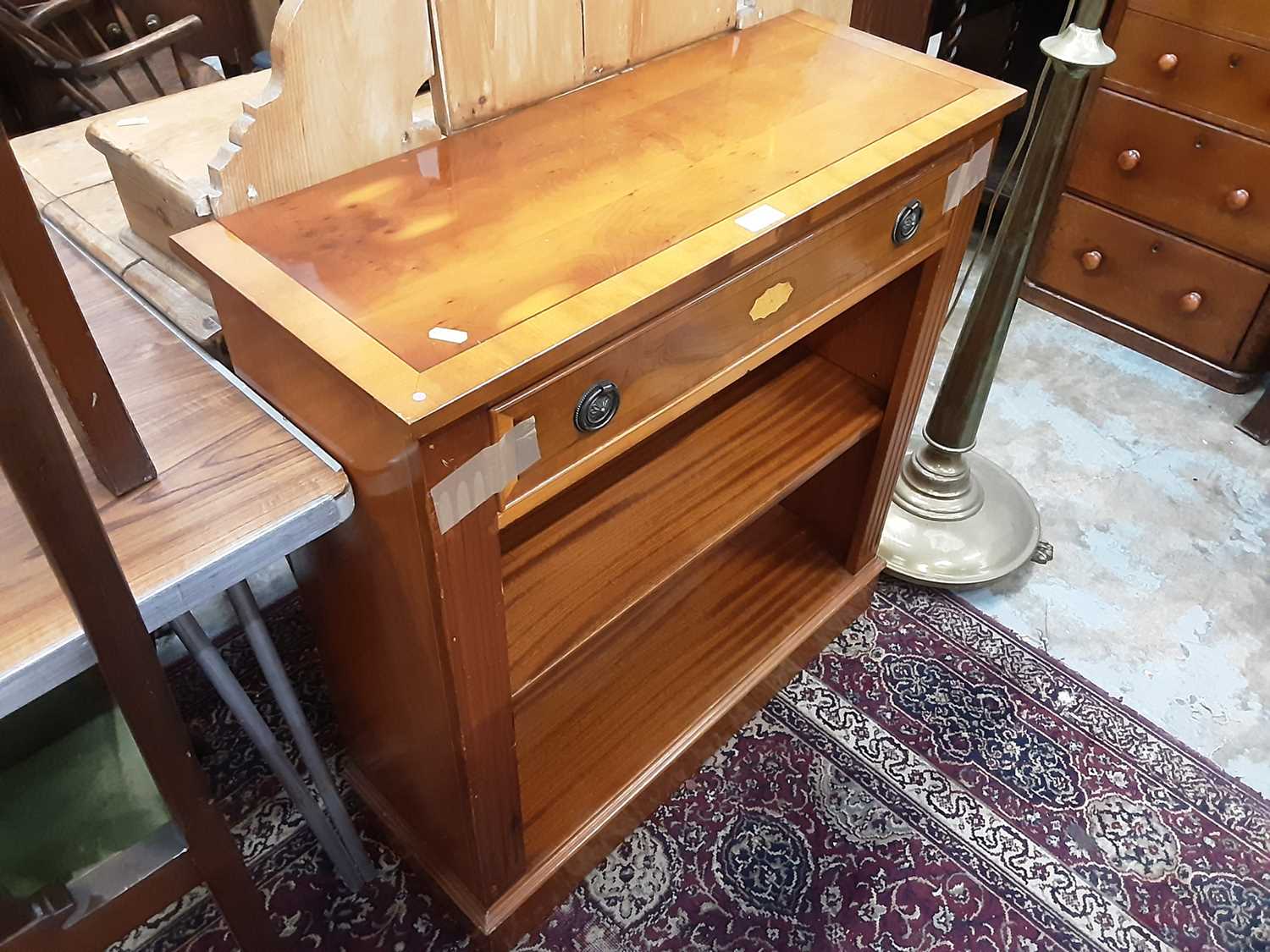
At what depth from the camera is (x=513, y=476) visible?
0.77 metres

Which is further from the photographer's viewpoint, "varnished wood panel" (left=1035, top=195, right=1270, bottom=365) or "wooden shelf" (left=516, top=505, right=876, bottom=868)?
"varnished wood panel" (left=1035, top=195, right=1270, bottom=365)

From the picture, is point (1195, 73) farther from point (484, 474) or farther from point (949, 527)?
point (484, 474)

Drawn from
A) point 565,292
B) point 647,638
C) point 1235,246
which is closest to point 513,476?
point 565,292

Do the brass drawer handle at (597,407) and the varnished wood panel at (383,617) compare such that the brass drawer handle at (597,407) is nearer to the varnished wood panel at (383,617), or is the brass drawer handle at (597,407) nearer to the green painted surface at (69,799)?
the varnished wood panel at (383,617)

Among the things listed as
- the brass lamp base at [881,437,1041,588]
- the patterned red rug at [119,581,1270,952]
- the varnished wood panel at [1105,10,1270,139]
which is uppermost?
the varnished wood panel at [1105,10,1270,139]

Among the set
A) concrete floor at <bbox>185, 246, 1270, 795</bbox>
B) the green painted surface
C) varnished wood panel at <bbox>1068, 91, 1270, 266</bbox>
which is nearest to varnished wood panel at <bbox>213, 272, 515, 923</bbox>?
the green painted surface

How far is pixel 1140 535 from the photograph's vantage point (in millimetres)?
1720

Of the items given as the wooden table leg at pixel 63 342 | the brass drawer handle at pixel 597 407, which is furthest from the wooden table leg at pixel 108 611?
the brass drawer handle at pixel 597 407

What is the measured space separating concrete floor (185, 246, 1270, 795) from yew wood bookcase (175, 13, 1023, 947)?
435 millimetres

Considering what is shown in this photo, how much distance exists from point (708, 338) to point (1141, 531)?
46.6 inches

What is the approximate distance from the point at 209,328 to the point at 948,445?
3.59ft

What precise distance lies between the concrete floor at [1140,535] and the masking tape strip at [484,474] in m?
0.92

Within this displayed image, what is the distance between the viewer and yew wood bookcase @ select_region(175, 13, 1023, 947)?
75 cm

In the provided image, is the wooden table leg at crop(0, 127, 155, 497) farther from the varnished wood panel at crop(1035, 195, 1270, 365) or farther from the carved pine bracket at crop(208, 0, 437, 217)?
the varnished wood panel at crop(1035, 195, 1270, 365)
